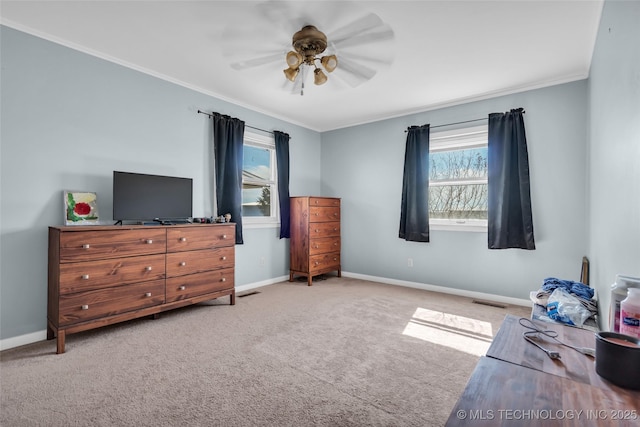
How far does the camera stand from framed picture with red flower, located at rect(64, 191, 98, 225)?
2.65 m

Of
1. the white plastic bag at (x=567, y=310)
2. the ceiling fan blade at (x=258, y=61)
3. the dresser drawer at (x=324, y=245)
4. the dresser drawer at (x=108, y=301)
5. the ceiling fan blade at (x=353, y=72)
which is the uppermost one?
the ceiling fan blade at (x=258, y=61)

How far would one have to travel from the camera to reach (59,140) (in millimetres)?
2684

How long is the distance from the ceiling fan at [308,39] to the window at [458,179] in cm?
169

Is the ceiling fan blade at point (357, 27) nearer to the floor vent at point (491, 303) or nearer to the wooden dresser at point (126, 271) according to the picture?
the wooden dresser at point (126, 271)

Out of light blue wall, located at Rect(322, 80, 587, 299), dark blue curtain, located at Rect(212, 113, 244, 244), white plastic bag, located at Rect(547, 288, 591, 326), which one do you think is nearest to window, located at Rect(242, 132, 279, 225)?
dark blue curtain, located at Rect(212, 113, 244, 244)

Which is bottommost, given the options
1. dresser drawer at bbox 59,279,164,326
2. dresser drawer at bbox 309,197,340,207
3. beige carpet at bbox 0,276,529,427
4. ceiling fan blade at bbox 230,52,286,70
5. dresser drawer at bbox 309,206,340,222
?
beige carpet at bbox 0,276,529,427

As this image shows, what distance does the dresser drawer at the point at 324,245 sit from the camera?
15.2ft

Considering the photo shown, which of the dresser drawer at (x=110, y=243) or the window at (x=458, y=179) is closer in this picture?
the dresser drawer at (x=110, y=243)

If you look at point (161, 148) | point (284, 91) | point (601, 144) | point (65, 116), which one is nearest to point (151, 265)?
point (161, 148)

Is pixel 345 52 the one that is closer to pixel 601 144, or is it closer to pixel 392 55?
pixel 392 55

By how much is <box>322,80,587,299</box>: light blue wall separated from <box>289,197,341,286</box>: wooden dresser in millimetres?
379

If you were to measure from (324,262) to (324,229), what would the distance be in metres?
0.52

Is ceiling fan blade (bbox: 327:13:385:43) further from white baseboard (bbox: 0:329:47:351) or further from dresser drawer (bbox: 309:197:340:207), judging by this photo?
white baseboard (bbox: 0:329:47:351)

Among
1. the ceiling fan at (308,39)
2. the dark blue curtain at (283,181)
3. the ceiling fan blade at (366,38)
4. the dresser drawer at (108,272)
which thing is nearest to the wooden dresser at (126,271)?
the dresser drawer at (108,272)
